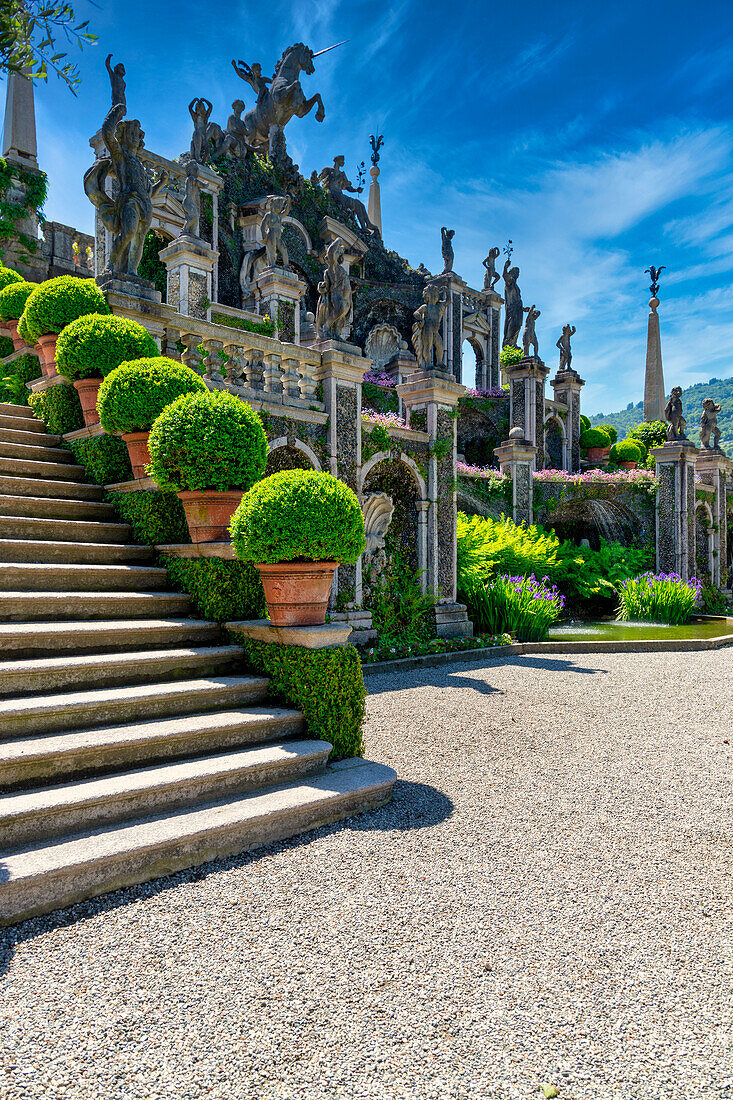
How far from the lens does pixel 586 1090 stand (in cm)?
170

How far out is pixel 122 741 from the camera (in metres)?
3.22

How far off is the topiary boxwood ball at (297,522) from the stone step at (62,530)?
1.79m

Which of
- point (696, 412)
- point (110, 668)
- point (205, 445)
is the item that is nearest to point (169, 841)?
point (110, 668)

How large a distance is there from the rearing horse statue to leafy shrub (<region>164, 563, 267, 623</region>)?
79.8 ft

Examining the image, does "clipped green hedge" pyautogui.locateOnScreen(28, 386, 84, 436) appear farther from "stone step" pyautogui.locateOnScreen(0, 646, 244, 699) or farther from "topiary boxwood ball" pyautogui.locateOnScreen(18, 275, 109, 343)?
"stone step" pyautogui.locateOnScreen(0, 646, 244, 699)

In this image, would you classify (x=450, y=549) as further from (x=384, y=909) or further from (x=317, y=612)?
(x=384, y=909)

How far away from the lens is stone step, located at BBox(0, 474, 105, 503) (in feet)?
18.7

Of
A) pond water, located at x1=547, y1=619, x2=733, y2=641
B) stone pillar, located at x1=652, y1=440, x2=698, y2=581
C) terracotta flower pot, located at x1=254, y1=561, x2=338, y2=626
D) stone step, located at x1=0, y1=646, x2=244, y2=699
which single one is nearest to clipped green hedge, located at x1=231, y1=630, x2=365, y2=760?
terracotta flower pot, located at x1=254, y1=561, x2=338, y2=626

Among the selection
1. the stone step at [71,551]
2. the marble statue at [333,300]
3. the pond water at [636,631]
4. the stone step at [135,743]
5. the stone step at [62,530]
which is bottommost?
the pond water at [636,631]

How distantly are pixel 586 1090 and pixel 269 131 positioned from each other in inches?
1115

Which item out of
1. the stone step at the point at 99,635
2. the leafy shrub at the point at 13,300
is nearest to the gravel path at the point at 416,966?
the stone step at the point at 99,635

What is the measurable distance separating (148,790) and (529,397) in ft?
70.3

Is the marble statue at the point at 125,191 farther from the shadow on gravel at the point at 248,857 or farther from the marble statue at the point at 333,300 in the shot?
the shadow on gravel at the point at 248,857

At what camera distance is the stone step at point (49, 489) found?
571 cm
